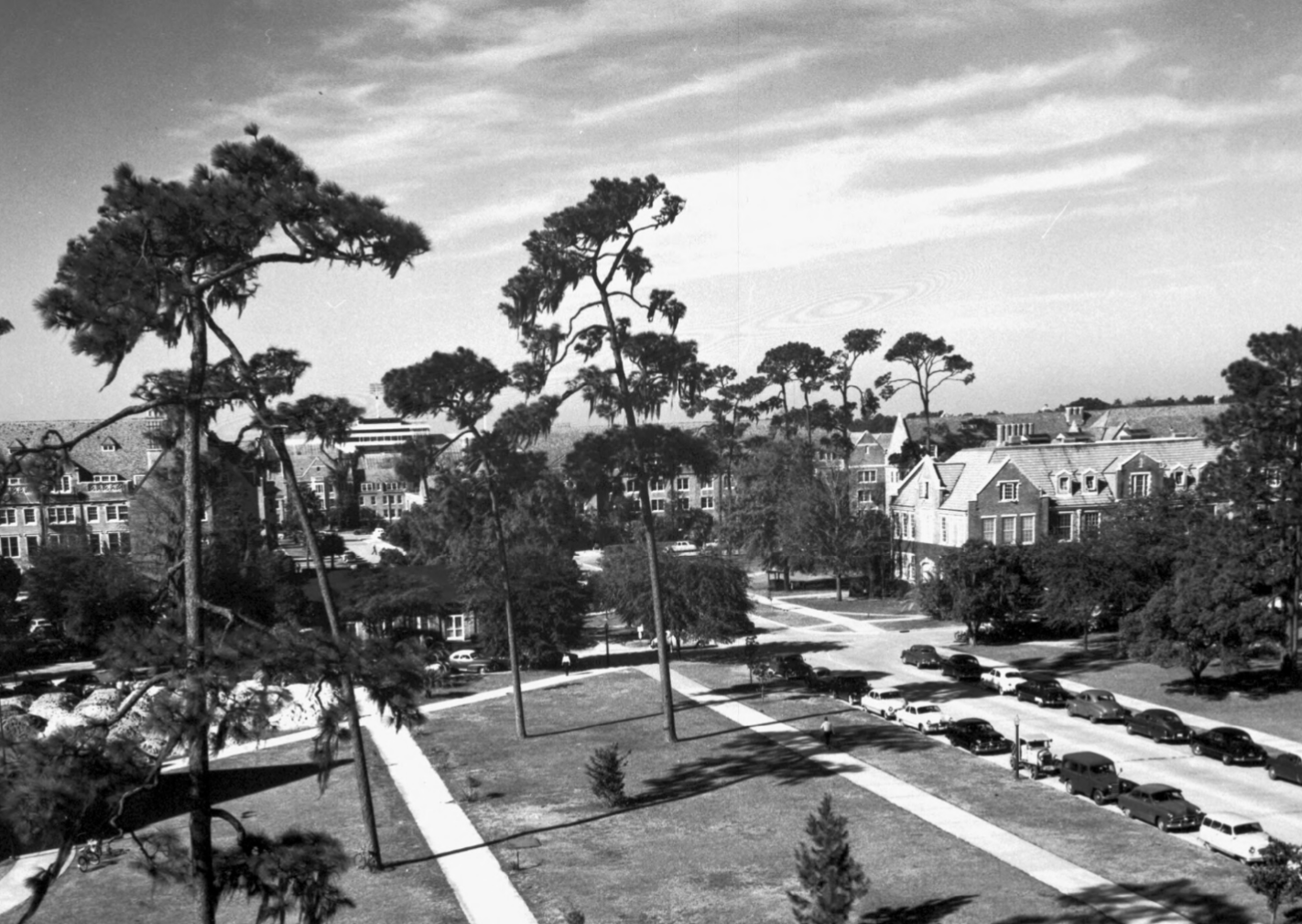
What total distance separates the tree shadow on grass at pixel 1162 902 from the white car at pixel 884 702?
17479 mm

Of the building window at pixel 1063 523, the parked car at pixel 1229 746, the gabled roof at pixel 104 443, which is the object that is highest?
the gabled roof at pixel 104 443

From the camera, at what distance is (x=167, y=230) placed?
11820 mm

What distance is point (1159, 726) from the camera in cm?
3691

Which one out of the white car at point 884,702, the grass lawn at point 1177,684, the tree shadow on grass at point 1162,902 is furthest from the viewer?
the white car at point 884,702

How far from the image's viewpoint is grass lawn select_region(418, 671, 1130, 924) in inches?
879

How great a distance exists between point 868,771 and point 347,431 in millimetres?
23434

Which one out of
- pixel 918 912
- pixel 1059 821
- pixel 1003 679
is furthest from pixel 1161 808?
pixel 1003 679

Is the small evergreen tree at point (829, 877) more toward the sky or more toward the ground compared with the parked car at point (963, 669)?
more toward the sky

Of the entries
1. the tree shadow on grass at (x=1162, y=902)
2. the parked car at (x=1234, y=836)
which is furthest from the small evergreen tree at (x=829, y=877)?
the parked car at (x=1234, y=836)

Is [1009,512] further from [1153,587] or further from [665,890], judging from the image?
[665,890]

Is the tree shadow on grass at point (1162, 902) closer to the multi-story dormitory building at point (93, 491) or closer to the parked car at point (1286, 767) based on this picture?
the parked car at point (1286, 767)

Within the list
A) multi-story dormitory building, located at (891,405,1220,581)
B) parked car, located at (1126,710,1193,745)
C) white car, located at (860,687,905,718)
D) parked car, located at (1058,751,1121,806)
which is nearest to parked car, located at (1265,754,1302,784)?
parked car, located at (1126,710,1193,745)

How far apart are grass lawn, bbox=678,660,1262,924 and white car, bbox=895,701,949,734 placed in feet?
2.28

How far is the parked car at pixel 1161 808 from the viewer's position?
27.1 m
